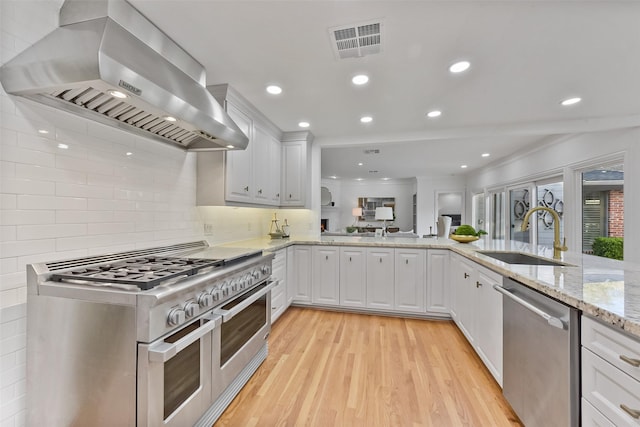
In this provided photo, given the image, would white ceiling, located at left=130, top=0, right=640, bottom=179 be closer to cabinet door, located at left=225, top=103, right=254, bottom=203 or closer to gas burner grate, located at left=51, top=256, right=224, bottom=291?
cabinet door, located at left=225, top=103, right=254, bottom=203

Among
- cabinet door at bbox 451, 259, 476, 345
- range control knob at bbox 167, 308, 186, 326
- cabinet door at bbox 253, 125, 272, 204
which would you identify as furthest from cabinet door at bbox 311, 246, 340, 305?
range control knob at bbox 167, 308, 186, 326

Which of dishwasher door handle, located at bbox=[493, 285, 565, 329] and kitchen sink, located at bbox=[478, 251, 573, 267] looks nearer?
dishwasher door handle, located at bbox=[493, 285, 565, 329]

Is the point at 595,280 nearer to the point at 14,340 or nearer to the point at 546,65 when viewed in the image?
the point at 546,65

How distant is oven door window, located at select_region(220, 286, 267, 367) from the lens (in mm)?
1644

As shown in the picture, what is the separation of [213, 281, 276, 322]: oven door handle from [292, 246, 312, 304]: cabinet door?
1.23m

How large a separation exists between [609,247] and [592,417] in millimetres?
3554

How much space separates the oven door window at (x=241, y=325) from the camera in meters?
1.64

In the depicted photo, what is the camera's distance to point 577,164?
12.0 ft

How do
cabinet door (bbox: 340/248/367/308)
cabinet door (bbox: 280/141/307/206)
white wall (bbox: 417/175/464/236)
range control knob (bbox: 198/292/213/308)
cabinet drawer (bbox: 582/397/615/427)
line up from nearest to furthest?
cabinet drawer (bbox: 582/397/615/427) < range control knob (bbox: 198/292/213/308) < cabinet door (bbox: 340/248/367/308) < cabinet door (bbox: 280/141/307/206) < white wall (bbox: 417/175/464/236)

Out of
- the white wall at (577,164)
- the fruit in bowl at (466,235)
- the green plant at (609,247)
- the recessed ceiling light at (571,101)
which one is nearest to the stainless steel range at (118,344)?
the fruit in bowl at (466,235)

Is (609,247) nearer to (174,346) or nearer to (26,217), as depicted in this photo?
(174,346)

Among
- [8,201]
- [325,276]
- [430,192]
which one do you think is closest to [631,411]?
[8,201]

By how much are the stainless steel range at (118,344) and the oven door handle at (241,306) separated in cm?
7

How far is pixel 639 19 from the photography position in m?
1.55
